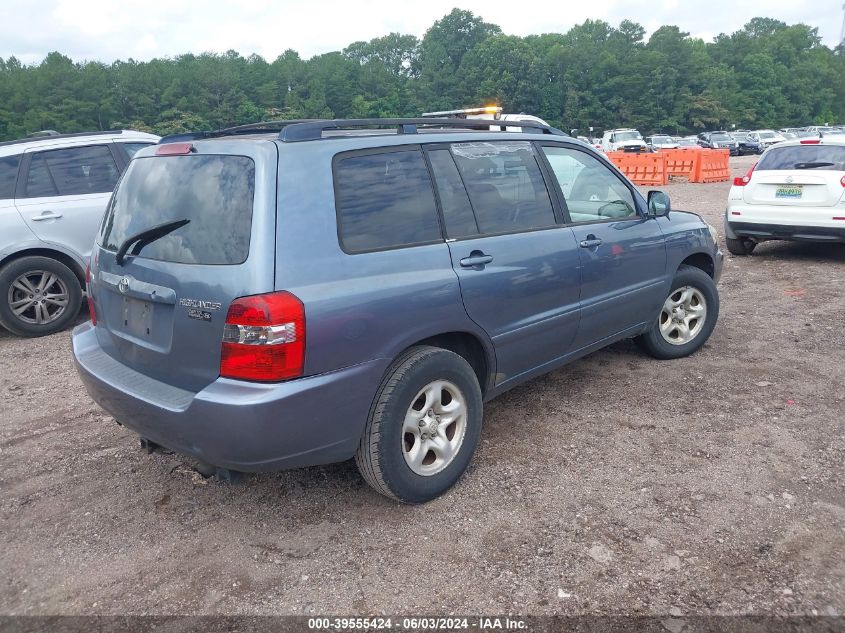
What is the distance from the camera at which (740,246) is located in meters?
9.42

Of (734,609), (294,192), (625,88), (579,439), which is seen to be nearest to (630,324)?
(579,439)

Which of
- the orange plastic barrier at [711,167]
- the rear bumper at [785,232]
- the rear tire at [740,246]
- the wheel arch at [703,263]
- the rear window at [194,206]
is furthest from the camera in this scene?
the orange plastic barrier at [711,167]

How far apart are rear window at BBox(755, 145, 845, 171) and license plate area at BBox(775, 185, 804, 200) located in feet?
0.96

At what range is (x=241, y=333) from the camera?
2.64 m

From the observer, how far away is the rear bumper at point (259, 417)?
264cm

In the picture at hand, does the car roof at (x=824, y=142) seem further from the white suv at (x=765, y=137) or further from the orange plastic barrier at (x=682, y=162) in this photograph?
the white suv at (x=765, y=137)

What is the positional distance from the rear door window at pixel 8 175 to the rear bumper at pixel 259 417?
4423 mm

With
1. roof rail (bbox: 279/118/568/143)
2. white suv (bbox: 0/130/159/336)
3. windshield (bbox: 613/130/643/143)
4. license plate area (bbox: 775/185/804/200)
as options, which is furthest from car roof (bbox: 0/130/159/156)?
windshield (bbox: 613/130/643/143)

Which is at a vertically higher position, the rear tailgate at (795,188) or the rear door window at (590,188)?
the rear door window at (590,188)

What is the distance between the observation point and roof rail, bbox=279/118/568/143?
9.78 ft

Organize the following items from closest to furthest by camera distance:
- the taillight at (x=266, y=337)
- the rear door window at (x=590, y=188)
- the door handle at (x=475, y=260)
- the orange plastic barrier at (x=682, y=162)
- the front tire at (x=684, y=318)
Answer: the taillight at (x=266, y=337) < the door handle at (x=475, y=260) < the rear door window at (x=590, y=188) < the front tire at (x=684, y=318) < the orange plastic barrier at (x=682, y=162)

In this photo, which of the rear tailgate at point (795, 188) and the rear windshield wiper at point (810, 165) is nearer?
the rear tailgate at point (795, 188)

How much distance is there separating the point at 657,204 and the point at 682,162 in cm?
1833

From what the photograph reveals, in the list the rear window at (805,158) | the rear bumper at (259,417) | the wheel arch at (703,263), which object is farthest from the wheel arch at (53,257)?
the rear window at (805,158)
